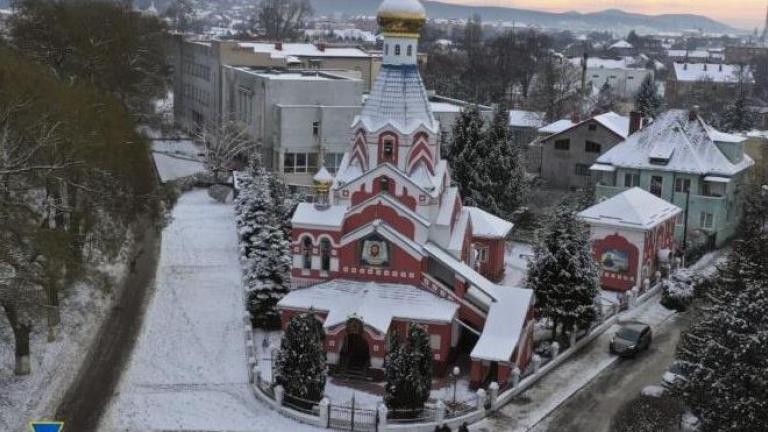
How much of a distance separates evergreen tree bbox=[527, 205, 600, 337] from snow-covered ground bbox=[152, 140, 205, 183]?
2852 cm

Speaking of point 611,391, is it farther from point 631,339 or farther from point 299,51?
point 299,51

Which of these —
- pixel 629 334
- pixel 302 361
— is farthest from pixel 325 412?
pixel 629 334

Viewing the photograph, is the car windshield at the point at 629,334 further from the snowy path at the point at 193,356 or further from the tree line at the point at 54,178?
the tree line at the point at 54,178

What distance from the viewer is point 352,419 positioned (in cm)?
2219

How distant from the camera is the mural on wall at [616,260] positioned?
35406 mm

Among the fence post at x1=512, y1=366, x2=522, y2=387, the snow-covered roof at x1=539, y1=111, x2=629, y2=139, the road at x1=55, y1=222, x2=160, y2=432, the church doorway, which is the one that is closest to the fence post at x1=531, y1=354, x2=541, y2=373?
the fence post at x1=512, y1=366, x2=522, y2=387

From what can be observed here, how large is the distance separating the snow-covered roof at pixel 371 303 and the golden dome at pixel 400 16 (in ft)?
26.0

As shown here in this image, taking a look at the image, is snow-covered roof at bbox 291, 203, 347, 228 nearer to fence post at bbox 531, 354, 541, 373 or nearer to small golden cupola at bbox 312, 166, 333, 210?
small golden cupola at bbox 312, 166, 333, 210

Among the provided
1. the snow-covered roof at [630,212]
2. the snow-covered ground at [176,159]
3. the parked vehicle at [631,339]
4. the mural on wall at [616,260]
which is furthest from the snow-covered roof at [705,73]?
the parked vehicle at [631,339]

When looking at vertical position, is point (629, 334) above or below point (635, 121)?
below

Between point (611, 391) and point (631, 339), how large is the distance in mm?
3270

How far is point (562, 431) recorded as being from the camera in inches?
902

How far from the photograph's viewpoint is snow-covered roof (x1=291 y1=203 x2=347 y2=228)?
90.0 ft

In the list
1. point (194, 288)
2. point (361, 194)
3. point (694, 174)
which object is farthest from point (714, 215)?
point (194, 288)
